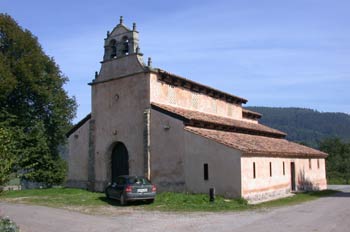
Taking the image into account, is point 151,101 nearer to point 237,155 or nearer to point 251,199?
point 237,155

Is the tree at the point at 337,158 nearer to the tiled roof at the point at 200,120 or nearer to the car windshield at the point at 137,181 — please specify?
the tiled roof at the point at 200,120

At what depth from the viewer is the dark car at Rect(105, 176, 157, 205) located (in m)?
19.8

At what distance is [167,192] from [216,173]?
10.9ft

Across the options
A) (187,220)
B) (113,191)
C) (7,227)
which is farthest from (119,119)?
(7,227)

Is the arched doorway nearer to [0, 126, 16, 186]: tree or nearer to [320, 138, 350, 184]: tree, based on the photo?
[0, 126, 16, 186]: tree

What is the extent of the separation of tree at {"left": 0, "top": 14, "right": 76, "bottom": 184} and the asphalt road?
53.7 ft

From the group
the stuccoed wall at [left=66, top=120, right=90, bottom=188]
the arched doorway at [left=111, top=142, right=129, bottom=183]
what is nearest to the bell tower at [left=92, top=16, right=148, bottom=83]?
the stuccoed wall at [left=66, top=120, right=90, bottom=188]

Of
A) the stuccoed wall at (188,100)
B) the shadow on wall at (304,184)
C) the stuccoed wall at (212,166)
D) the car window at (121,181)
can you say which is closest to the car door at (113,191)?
the car window at (121,181)

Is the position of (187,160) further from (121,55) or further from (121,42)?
(121,42)

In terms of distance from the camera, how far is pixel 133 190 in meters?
19.8

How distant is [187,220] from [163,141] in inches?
360

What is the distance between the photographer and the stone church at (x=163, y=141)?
21.9m

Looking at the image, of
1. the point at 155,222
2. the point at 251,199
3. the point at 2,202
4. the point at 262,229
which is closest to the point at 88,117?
the point at 2,202

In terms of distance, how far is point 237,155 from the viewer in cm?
2088
